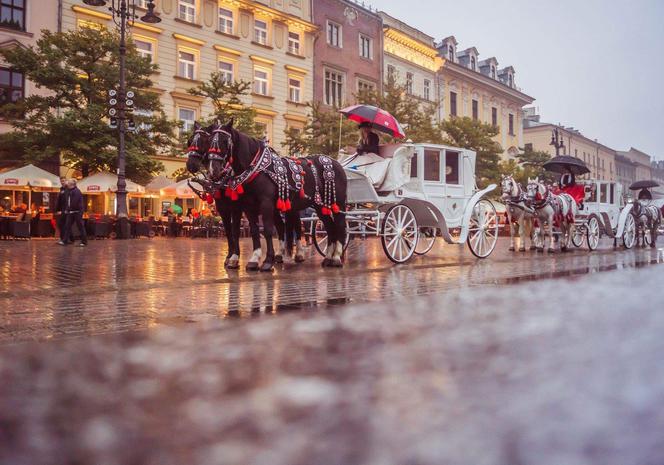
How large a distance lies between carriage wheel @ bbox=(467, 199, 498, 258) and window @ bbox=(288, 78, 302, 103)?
24.6m

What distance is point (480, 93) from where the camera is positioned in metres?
51.7

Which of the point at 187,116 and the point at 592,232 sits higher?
the point at 187,116

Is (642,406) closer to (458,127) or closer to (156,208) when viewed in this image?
(156,208)

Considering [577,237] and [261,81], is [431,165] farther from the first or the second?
[261,81]

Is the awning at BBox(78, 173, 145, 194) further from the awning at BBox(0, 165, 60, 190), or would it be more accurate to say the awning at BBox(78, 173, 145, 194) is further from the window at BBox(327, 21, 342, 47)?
the window at BBox(327, 21, 342, 47)

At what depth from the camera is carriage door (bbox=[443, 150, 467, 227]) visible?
11773mm

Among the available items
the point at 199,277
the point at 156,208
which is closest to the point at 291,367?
the point at 199,277

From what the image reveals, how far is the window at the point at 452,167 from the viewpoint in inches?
468

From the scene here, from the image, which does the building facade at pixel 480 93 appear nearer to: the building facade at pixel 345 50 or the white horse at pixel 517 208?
the building facade at pixel 345 50

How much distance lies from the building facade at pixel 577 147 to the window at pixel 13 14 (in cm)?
4648

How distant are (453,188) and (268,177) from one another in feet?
15.2

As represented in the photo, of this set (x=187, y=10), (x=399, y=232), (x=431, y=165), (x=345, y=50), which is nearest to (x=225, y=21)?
(x=187, y=10)

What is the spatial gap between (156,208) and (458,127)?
61.5 ft

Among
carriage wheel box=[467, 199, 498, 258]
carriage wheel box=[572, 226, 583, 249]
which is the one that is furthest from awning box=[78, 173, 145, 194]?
carriage wheel box=[572, 226, 583, 249]
